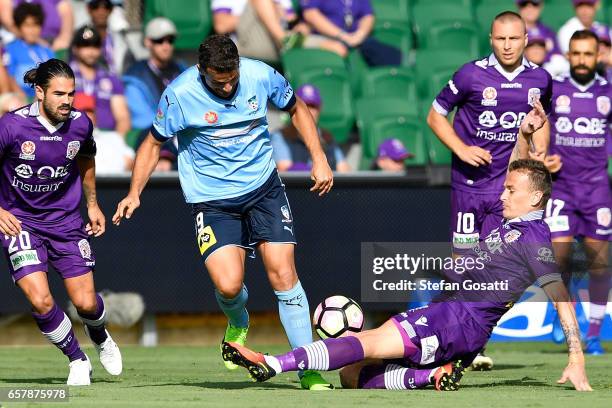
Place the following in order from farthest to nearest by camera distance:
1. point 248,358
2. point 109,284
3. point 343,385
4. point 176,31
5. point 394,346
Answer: point 176,31
point 109,284
point 343,385
point 394,346
point 248,358

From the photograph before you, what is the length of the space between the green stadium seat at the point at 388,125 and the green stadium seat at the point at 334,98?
5.5 inches

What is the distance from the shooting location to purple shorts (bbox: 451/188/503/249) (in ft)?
29.6

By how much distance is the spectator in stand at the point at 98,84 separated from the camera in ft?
40.7

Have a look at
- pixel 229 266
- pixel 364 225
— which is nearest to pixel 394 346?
pixel 229 266

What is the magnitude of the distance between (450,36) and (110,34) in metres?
3.82

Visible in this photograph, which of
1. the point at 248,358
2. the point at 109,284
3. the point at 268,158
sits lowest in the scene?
the point at 109,284

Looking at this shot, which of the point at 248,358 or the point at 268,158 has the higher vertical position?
the point at 268,158

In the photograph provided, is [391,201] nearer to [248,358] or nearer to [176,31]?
[176,31]

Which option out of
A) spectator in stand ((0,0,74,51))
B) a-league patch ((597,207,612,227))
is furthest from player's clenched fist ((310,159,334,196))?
spectator in stand ((0,0,74,51))

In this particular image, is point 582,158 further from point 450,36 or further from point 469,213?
point 450,36

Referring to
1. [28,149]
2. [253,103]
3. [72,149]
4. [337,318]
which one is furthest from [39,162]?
[337,318]

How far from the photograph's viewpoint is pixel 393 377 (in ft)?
24.3

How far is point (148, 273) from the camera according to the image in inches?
444

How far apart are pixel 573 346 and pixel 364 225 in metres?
4.47
